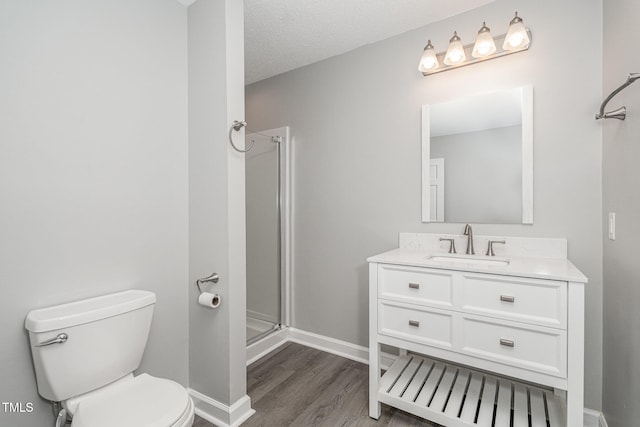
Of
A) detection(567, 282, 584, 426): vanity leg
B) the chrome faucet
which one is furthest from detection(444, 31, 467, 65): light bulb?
detection(567, 282, 584, 426): vanity leg

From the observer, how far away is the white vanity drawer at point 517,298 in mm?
1258

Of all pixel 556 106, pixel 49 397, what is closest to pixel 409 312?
pixel 556 106

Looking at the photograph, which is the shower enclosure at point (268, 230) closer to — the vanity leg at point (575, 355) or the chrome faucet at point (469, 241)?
the chrome faucet at point (469, 241)

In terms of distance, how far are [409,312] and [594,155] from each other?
4.16ft

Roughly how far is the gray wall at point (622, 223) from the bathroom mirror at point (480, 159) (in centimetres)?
35

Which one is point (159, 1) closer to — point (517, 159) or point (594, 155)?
point (517, 159)

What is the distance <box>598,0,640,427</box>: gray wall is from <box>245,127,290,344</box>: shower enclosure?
82.8 inches

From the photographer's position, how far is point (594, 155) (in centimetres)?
159

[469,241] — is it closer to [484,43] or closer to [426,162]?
[426,162]

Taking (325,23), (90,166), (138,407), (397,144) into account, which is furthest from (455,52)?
(138,407)

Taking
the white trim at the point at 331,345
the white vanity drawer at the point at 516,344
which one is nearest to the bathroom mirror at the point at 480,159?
the white vanity drawer at the point at 516,344

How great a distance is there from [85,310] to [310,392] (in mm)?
1360

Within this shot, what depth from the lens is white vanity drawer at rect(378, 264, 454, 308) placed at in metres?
1.49

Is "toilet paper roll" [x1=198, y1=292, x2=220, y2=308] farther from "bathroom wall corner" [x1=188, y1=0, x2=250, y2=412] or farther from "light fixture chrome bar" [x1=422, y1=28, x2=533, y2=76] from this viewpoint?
"light fixture chrome bar" [x1=422, y1=28, x2=533, y2=76]
